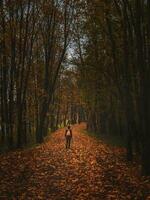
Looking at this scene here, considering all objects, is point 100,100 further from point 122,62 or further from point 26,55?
point 122,62

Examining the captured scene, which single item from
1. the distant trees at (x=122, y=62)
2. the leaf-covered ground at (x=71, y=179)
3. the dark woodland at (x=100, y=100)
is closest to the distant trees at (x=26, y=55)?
the dark woodland at (x=100, y=100)

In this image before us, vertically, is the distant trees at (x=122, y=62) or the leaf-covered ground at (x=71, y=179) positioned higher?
the distant trees at (x=122, y=62)

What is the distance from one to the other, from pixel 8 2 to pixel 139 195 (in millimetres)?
17134

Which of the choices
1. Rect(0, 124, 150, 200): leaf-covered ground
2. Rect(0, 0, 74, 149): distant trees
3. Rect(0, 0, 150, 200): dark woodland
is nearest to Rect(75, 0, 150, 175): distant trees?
Rect(0, 0, 150, 200): dark woodland

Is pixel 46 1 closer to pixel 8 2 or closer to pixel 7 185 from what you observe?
pixel 8 2

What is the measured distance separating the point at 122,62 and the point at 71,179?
1303 cm

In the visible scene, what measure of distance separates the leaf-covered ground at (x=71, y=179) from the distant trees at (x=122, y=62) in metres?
1.54

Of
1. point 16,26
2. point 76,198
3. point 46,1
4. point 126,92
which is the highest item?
point 46,1

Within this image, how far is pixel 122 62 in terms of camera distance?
27156mm

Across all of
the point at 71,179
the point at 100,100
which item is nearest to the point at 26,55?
the point at 100,100

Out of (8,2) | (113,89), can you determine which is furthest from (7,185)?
(113,89)

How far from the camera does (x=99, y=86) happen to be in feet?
122

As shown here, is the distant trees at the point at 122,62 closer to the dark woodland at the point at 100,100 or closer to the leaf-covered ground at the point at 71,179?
the dark woodland at the point at 100,100

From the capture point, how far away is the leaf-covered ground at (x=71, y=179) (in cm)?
1305
